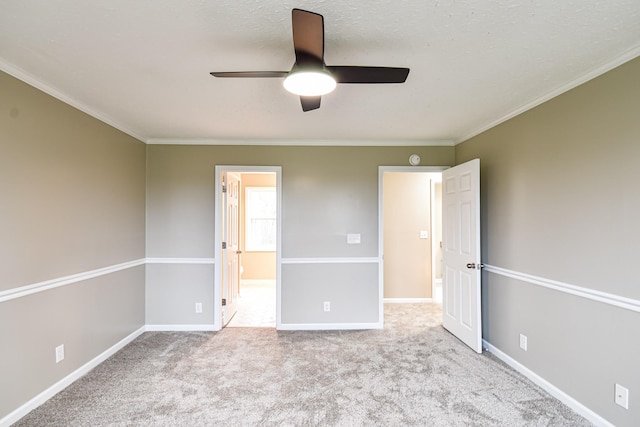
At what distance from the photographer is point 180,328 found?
374cm

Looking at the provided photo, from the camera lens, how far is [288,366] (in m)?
2.85

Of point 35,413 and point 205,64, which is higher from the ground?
point 205,64

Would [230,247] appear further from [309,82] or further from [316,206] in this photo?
[309,82]

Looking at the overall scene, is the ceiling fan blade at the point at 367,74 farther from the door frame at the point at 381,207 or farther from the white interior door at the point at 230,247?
the white interior door at the point at 230,247

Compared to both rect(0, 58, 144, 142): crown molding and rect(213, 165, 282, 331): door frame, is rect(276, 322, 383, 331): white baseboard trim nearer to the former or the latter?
rect(213, 165, 282, 331): door frame

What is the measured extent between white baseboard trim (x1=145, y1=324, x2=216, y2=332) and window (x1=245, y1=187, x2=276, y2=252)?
8.91 ft

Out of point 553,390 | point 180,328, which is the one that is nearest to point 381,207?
point 553,390

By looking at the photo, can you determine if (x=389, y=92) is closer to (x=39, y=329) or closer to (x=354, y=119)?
(x=354, y=119)

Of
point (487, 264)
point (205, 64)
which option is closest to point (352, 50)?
point (205, 64)

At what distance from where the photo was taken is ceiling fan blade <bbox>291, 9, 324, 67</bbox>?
1240 millimetres

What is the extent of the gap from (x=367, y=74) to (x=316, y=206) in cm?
232

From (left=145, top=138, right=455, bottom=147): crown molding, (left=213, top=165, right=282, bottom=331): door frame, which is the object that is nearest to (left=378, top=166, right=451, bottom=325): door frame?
(left=145, top=138, right=455, bottom=147): crown molding

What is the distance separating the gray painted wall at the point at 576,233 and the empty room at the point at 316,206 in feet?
0.05

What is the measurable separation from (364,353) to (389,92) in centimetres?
247
